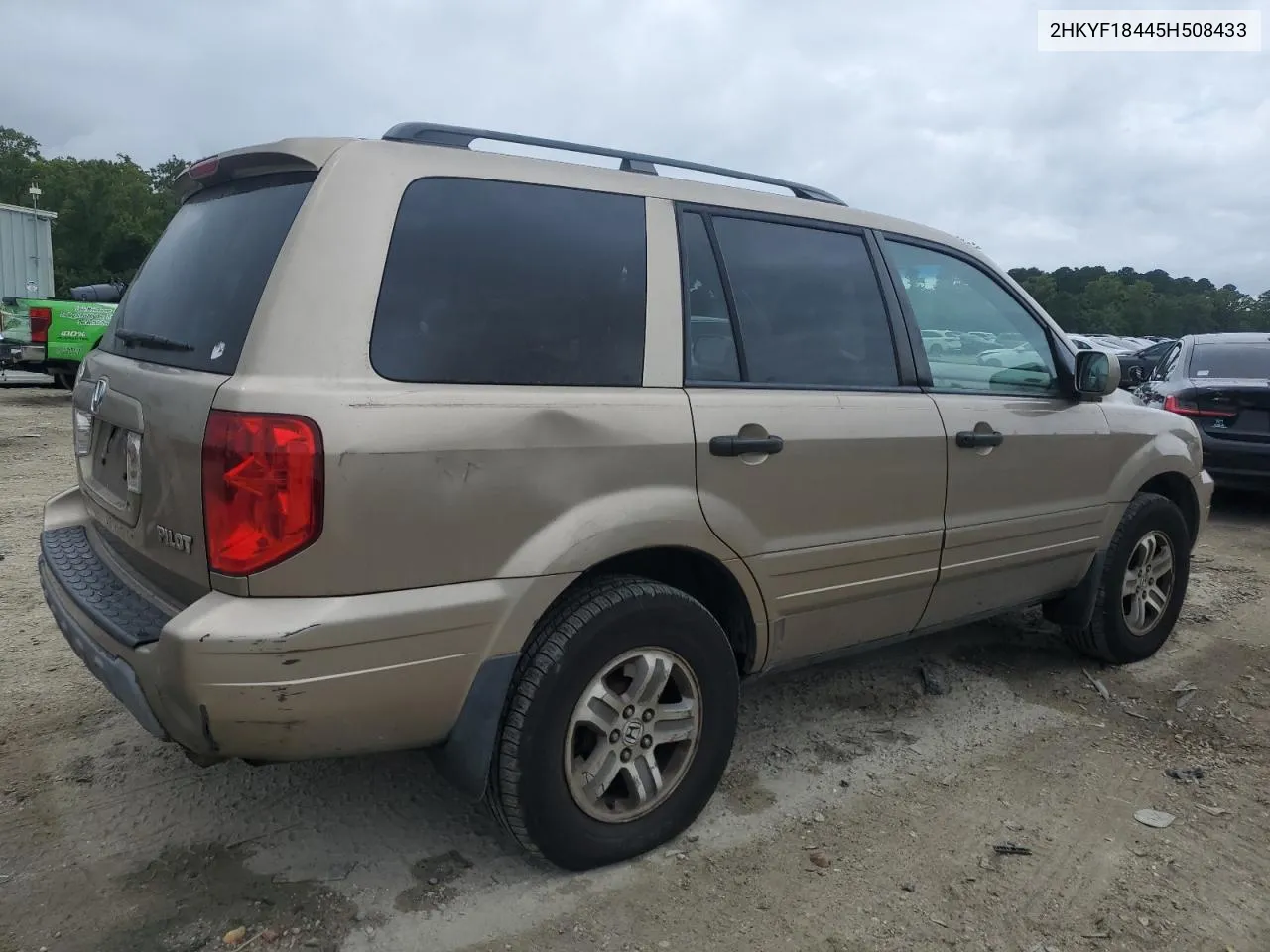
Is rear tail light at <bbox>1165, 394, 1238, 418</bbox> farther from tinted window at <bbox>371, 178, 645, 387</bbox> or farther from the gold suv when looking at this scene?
tinted window at <bbox>371, 178, 645, 387</bbox>

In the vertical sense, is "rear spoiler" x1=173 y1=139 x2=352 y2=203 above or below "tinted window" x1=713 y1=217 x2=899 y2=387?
above

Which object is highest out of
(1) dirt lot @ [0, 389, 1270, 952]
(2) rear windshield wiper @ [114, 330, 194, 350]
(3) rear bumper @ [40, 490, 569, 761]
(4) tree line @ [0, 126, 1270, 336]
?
(4) tree line @ [0, 126, 1270, 336]

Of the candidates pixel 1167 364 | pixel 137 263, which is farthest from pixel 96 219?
pixel 1167 364

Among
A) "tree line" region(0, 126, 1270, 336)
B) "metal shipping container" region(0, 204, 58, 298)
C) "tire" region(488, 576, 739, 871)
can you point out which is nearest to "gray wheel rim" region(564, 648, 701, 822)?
"tire" region(488, 576, 739, 871)

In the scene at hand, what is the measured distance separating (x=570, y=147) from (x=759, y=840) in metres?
2.09

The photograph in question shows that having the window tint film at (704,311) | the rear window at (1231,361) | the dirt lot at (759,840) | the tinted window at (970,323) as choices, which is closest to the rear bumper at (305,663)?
the dirt lot at (759,840)

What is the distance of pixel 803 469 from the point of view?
Answer: 290cm

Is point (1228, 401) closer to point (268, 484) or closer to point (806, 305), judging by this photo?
point (806, 305)

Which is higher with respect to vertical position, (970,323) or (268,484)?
(970,323)

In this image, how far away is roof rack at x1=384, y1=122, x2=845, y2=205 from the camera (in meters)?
2.52

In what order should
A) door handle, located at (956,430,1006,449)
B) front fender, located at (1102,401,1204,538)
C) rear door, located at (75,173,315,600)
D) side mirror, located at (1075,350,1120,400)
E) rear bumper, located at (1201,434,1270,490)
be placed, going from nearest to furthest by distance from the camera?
rear door, located at (75,173,315,600) → door handle, located at (956,430,1006,449) → side mirror, located at (1075,350,1120,400) → front fender, located at (1102,401,1204,538) → rear bumper, located at (1201,434,1270,490)

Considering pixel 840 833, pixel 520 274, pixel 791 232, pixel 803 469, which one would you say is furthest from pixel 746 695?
pixel 520 274

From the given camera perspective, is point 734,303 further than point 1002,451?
No

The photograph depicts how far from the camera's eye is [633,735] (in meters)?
2.65
